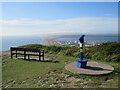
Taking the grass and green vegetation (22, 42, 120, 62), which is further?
green vegetation (22, 42, 120, 62)

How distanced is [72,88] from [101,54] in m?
6.06

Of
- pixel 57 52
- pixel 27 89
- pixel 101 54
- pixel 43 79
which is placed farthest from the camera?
pixel 57 52

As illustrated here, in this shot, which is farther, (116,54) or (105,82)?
(116,54)

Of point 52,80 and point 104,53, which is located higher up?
point 104,53

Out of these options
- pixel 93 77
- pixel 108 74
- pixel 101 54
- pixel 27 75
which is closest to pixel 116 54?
pixel 101 54

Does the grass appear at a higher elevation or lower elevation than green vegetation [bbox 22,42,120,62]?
lower

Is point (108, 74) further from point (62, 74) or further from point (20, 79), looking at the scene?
point (20, 79)

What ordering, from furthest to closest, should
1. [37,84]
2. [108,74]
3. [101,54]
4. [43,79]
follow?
[101,54], [108,74], [43,79], [37,84]

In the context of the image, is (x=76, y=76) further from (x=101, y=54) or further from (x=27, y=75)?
(x=101, y=54)

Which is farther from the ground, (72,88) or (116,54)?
(116,54)

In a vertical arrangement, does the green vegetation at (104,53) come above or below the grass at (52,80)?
above

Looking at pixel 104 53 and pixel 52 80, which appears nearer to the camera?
pixel 52 80

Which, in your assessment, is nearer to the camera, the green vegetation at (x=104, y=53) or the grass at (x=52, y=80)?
the grass at (x=52, y=80)

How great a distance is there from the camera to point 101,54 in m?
9.97
